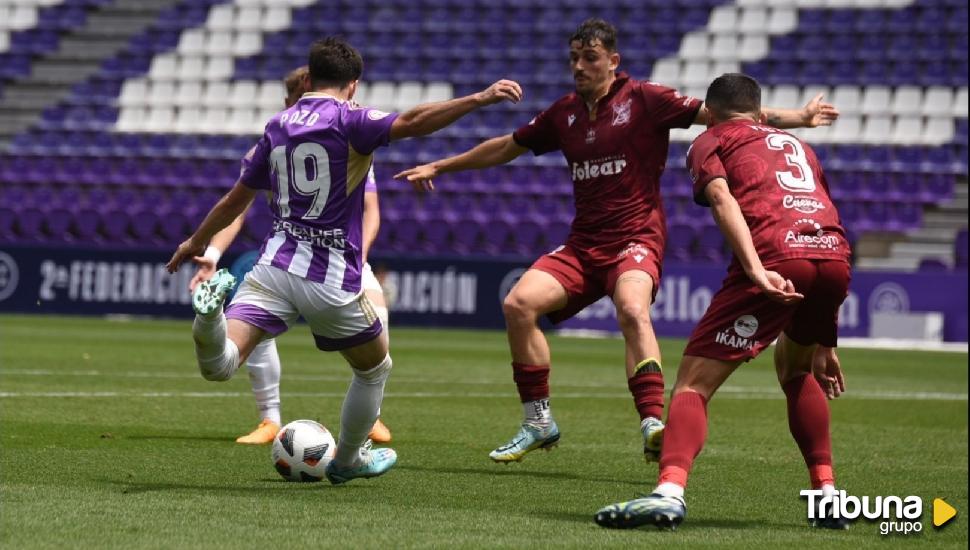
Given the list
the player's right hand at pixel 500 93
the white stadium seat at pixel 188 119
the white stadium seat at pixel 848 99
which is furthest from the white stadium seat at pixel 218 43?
the player's right hand at pixel 500 93

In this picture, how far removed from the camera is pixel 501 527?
17.9 feet

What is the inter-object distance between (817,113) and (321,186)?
230 centimetres

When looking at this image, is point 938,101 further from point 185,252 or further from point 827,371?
point 185,252

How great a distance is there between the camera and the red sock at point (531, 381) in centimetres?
781

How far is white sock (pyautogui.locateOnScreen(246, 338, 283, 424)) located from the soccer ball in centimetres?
180

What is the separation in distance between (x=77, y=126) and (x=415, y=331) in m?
11.4

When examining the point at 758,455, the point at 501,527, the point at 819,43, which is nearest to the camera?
the point at 501,527

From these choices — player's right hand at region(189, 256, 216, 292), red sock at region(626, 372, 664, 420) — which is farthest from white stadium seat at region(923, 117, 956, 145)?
player's right hand at region(189, 256, 216, 292)

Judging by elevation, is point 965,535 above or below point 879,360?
above

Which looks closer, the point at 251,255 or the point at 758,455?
the point at 758,455

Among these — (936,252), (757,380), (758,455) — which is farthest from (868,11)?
(758,455)

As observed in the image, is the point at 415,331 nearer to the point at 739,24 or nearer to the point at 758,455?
the point at 739,24

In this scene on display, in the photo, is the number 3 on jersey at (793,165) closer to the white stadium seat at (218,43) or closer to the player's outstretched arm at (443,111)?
the player's outstretched arm at (443,111)

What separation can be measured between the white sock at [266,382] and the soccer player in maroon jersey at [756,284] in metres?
3.53
